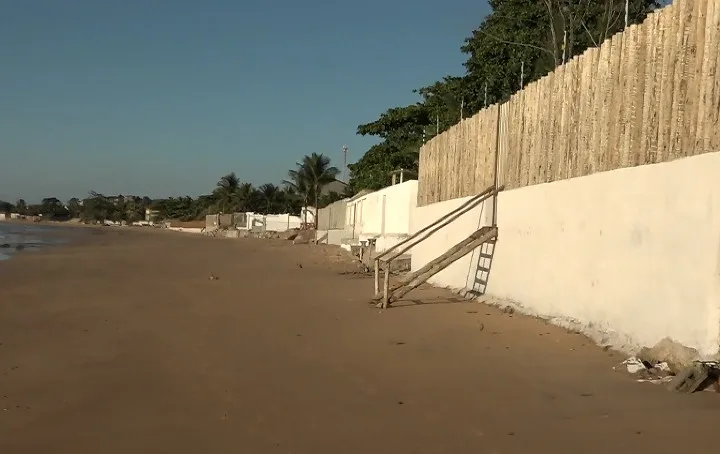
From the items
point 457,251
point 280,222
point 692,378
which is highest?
point 280,222

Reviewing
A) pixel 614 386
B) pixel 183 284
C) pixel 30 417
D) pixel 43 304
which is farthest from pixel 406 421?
pixel 183 284

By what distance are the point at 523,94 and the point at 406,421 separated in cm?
687

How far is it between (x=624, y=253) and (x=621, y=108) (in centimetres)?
160

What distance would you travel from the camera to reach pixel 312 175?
6353 cm

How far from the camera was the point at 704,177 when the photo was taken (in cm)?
586

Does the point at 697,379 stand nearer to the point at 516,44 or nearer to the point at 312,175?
the point at 516,44

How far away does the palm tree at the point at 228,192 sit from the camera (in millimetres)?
90256

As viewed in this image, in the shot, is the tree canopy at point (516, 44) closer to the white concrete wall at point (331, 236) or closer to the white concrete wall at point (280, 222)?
the white concrete wall at point (331, 236)

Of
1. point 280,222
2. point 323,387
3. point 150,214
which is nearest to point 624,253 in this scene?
point 323,387

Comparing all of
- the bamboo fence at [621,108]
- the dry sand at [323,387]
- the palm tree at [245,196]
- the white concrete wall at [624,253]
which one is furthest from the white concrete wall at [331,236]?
the palm tree at [245,196]

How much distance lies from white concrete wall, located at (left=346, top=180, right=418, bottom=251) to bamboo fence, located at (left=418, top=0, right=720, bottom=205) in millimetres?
8220

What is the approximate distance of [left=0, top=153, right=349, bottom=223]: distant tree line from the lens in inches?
2514

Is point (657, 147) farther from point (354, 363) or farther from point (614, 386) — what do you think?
point (354, 363)

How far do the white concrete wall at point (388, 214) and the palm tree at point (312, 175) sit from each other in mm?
31922
